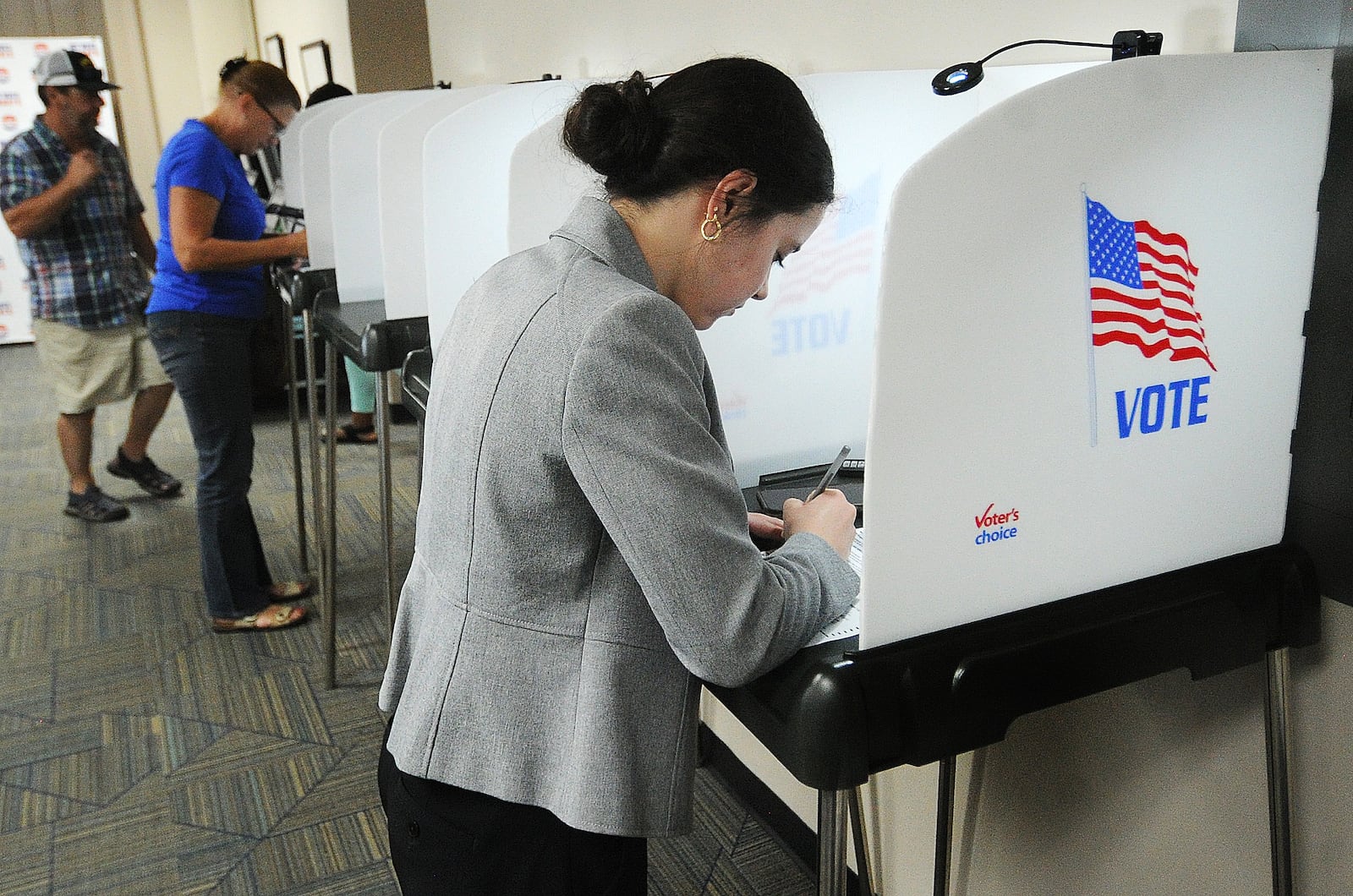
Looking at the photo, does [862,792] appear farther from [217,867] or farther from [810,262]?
[217,867]

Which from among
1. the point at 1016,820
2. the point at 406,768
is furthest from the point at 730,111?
the point at 1016,820

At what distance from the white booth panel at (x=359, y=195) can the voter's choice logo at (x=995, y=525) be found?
177 cm

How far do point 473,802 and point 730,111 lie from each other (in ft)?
1.91

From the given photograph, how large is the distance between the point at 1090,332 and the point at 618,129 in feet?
1.25

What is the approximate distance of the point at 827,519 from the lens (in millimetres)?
959

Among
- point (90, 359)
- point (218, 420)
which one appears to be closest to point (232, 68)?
point (218, 420)

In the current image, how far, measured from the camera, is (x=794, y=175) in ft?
2.79

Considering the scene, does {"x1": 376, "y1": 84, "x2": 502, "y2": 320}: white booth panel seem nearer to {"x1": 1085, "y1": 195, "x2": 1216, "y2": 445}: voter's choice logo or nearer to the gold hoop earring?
the gold hoop earring

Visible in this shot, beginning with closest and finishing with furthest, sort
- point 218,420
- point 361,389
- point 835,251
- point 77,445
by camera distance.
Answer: point 835,251 → point 218,420 → point 77,445 → point 361,389

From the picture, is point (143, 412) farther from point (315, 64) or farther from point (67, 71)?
point (315, 64)

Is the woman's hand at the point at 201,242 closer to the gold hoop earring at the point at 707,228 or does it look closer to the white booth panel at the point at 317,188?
the white booth panel at the point at 317,188

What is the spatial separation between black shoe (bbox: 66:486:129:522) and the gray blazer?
9.48 feet

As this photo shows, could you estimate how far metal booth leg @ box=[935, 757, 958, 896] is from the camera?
4.24 ft

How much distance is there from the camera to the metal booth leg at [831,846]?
32.2 inches
